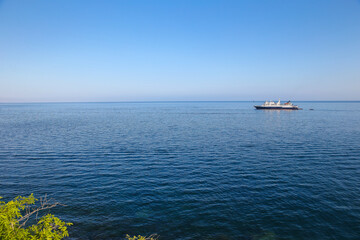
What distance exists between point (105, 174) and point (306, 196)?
26.4 meters

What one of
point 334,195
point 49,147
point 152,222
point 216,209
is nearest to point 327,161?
point 334,195

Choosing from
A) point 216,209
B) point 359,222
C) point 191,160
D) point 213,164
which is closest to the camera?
point 359,222

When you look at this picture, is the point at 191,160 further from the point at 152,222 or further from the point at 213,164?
the point at 152,222

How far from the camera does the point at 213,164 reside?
117 ft

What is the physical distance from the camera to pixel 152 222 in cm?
1995

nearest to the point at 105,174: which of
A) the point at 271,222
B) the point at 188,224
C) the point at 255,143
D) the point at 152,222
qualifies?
the point at 152,222

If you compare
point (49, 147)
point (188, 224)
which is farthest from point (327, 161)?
point (49, 147)

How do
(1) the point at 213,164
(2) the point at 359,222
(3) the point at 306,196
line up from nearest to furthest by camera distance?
(2) the point at 359,222 → (3) the point at 306,196 → (1) the point at 213,164

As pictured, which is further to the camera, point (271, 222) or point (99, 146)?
point (99, 146)

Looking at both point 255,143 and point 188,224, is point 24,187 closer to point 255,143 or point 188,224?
point 188,224

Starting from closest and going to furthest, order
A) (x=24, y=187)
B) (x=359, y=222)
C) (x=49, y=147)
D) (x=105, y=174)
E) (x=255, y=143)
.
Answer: (x=359, y=222) < (x=24, y=187) < (x=105, y=174) < (x=49, y=147) < (x=255, y=143)

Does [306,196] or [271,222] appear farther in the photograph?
[306,196]

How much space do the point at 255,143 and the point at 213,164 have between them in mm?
20394

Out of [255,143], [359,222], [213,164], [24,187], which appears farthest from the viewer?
[255,143]
